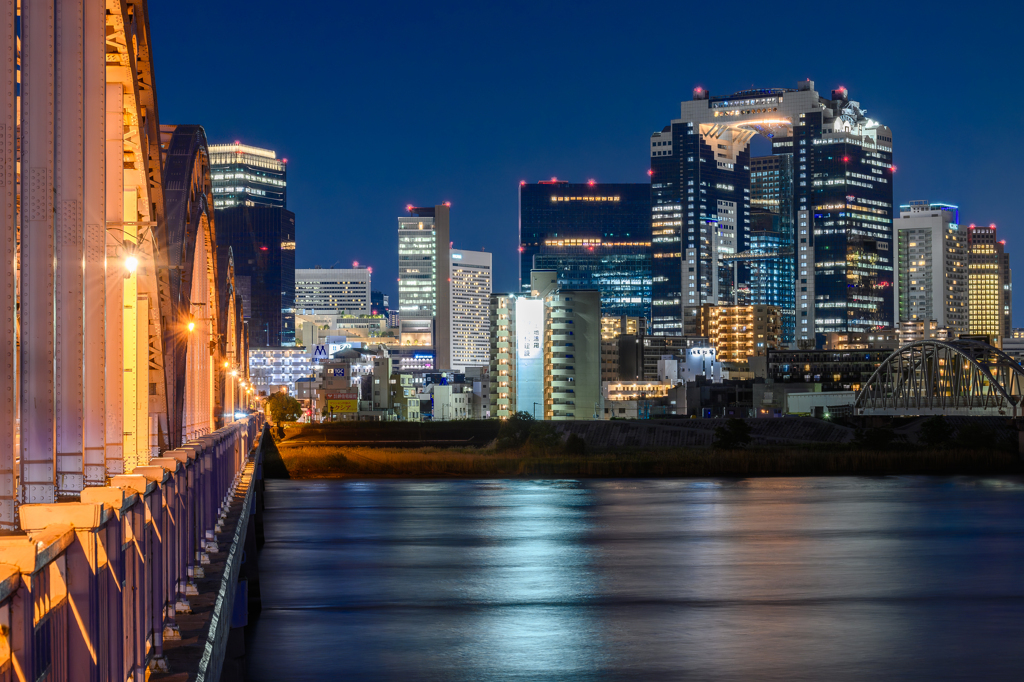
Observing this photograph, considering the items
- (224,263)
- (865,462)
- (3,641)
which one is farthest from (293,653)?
(865,462)

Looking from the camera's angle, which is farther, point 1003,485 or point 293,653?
point 1003,485

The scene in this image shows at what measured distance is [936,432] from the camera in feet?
353

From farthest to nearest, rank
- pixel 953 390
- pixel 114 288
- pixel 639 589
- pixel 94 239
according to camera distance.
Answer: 1. pixel 953 390
2. pixel 639 589
3. pixel 114 288
4. pixel 94 239

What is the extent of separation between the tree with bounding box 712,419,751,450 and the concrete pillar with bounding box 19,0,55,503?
310 feet

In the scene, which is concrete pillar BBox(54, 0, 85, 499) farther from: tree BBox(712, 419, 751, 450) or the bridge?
tree BBox(712, 419, 751, 450)

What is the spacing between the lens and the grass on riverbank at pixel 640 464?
88812 millimetres

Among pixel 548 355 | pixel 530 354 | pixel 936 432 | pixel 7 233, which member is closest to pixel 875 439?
pixel 936 432

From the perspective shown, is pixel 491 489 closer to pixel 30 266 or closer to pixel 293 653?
pixel 293 653

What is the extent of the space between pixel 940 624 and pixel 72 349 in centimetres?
2538

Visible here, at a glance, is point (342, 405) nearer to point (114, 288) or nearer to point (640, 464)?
point (640, 464)

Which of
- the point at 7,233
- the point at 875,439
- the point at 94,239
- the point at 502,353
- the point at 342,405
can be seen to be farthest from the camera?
the point at 502,353

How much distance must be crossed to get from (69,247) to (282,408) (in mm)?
148909

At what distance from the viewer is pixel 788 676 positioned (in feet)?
76.6

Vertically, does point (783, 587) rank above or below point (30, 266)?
below
